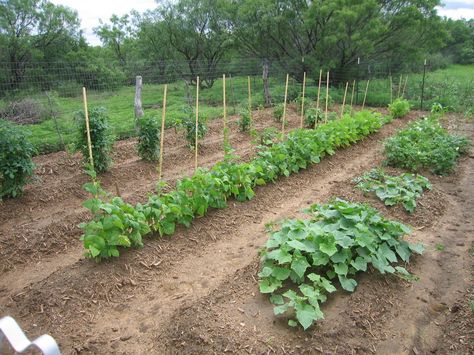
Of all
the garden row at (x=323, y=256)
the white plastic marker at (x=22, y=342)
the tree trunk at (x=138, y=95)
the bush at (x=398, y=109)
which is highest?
the tree trunk at (x=138, y=95)

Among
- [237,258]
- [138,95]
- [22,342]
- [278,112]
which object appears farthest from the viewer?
[278,112]

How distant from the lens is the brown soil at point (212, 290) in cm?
294

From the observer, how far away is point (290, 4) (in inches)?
618

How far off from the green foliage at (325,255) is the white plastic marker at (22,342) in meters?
1.96

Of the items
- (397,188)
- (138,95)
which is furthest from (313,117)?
(397,188)

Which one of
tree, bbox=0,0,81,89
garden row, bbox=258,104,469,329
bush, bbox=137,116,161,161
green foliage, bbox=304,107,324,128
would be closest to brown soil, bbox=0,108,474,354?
garden row, bbox=258,104,469,329

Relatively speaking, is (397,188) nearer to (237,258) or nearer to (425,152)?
(425,152)

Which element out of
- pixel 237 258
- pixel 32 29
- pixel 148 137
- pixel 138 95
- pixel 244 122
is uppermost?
pixel 32 29

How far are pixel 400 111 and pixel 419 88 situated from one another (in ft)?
17.8

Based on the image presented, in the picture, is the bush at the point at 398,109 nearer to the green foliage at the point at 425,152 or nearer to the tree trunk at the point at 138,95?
the green foliage at the point at 425,152

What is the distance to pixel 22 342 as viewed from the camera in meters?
1.32

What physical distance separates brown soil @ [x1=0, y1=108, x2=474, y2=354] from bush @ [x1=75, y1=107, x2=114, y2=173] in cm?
89

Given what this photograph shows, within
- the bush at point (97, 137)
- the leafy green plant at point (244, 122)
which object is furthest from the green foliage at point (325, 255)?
the leafy green plant at point (244, 122)

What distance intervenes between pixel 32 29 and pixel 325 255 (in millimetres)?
22075
